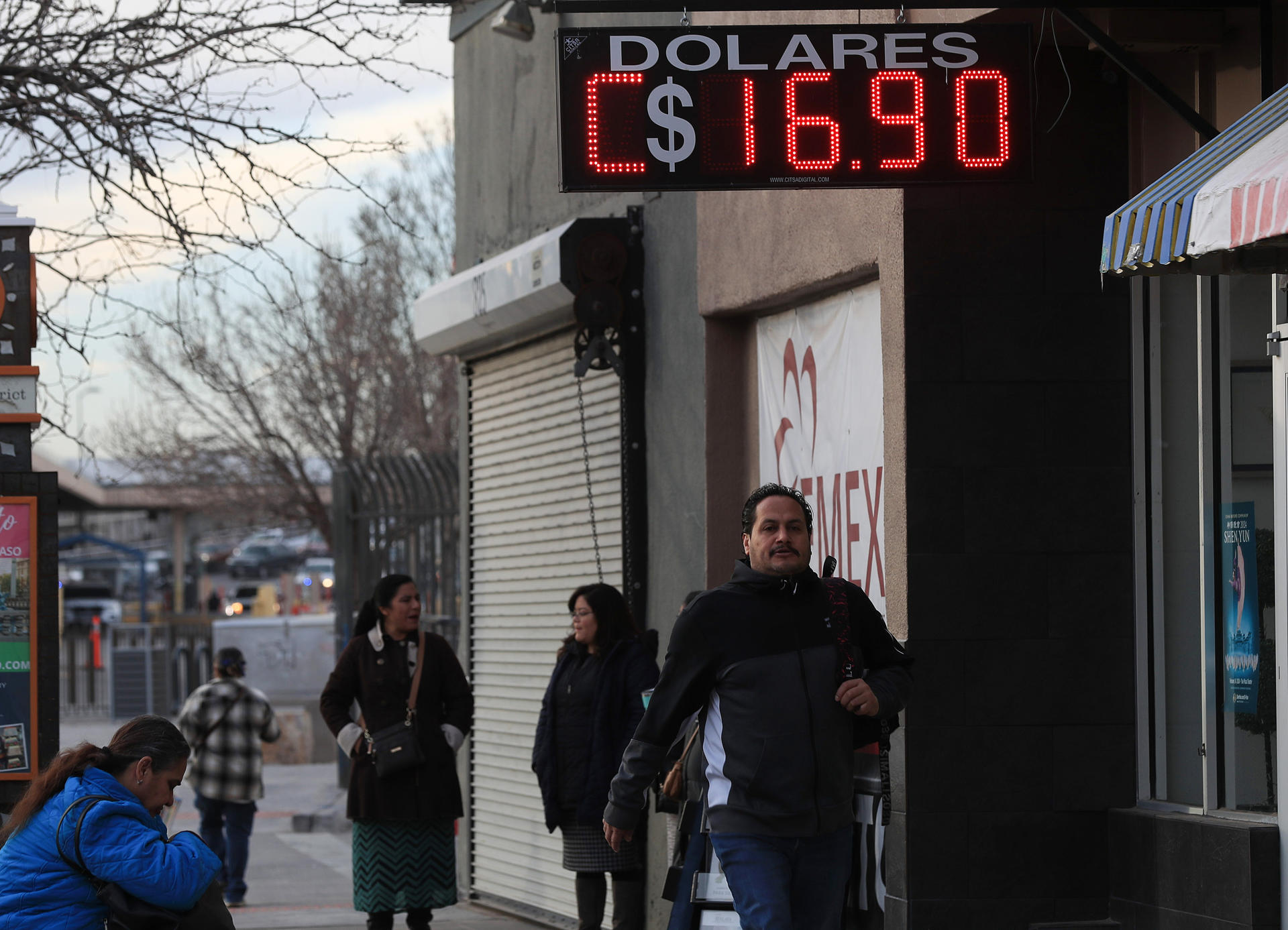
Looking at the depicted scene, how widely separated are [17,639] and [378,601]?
2184 millimetres

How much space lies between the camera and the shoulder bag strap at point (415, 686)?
30.4 ft

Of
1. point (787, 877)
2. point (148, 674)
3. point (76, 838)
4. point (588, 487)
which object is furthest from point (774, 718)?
point (148, 674)

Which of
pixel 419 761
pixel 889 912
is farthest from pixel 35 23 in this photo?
pixel 889 912

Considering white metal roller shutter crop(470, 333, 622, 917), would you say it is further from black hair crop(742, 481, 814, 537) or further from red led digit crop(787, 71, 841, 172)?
black hair crop(742, 481, 814, 537)

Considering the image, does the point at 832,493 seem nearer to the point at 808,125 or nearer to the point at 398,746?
the point at 808,125

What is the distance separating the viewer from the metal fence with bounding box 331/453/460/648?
15.3 metres

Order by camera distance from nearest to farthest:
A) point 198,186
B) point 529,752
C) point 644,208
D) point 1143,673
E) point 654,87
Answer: point 654,87
point 1143,673
point 198,186
point 644,208
point 529,752

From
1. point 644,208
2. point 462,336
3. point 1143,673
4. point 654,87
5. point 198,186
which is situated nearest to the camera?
point 654,87

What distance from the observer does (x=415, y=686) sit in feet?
30.5

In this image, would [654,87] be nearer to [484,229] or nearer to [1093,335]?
[1093,335]

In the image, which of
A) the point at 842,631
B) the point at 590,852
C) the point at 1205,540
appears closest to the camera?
the point at 842,631

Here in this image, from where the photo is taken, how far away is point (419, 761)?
30.0 ft

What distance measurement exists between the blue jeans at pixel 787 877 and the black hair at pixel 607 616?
3184mm

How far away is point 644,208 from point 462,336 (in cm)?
263
